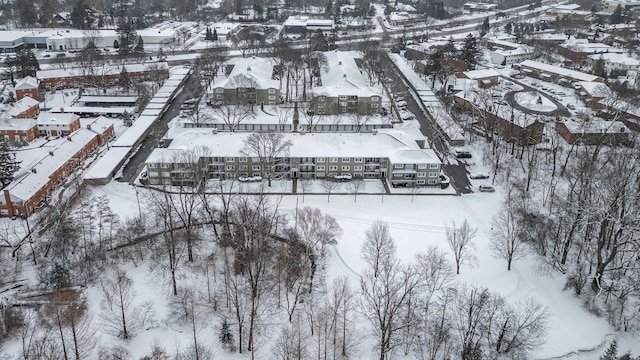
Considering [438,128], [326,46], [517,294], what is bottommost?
[517,294]

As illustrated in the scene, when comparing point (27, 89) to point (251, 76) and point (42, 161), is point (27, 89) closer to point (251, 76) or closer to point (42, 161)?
point (42, 161)

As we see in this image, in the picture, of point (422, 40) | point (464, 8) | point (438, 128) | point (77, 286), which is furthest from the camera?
point (464, 8)

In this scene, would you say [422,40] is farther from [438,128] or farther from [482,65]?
[438,128]

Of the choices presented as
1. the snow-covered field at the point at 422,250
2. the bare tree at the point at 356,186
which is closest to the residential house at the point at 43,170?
the snow-covered field at the point at 422,250

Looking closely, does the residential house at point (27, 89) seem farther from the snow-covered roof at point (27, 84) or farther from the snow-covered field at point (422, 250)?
the snow-covered field at point (422, 250)

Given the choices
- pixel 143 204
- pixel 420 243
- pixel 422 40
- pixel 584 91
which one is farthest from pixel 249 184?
pixel 422 40

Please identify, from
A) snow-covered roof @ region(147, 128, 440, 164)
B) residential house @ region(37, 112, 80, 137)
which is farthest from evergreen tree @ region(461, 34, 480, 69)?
residential house @ region(37, 112, 80, 137)
